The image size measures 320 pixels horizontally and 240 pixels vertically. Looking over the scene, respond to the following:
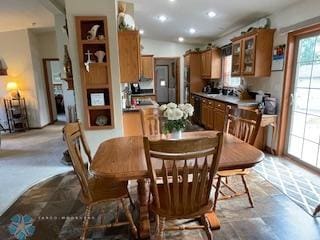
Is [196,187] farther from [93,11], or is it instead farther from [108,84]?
[93,11]

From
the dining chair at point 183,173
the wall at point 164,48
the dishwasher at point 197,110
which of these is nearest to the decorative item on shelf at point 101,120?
the dining chair at point 183,173

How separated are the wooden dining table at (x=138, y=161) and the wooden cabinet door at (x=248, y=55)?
2.33m

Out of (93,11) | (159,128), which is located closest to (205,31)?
(93,11)

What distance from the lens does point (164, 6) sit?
14.2 ft

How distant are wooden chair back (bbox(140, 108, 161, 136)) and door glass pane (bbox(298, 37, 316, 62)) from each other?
2494 mm

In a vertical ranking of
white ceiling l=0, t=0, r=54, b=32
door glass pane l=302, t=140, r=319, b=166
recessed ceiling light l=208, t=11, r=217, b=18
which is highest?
white ceiling l=0, t=0, r=54, b=32

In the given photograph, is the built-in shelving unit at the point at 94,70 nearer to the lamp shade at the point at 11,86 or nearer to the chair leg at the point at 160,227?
the chair leg at the point at 160,227

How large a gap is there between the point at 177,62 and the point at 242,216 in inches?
271

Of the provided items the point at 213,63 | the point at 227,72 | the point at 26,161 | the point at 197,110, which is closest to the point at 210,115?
the point at 197,110

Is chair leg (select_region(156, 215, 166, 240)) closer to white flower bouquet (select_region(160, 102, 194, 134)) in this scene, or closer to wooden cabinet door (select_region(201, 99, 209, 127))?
white flower bouquet (select_region(160, 102, 194, 134))

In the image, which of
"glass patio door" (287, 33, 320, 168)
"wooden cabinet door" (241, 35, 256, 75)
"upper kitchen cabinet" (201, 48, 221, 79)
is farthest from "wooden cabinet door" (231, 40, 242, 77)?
"upper kitchen cabinet" (201, 48, 221, 79)

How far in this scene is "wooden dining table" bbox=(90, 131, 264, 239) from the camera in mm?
1564

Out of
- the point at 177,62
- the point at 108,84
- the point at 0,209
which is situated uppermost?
the point at 177,62

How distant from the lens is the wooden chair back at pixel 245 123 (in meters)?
2.25
